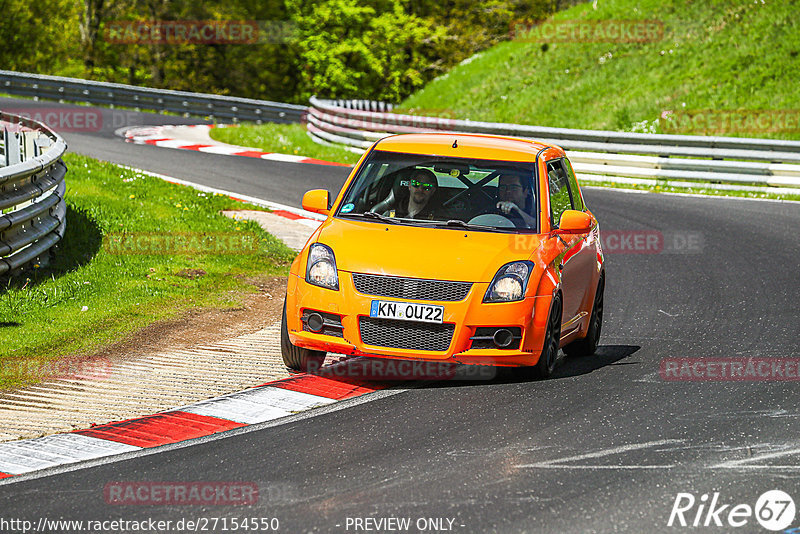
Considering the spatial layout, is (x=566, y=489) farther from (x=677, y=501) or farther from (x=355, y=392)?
(x=355, y=392)

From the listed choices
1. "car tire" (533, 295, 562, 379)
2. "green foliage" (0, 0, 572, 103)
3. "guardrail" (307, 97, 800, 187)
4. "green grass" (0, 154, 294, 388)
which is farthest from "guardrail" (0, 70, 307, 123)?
"car tire" (533, 295, 562, 379)

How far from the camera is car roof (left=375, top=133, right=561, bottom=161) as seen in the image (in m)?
9.06

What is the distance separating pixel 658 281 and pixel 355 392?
5.96 metres

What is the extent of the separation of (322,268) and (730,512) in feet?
11.6

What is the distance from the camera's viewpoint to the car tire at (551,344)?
811cm

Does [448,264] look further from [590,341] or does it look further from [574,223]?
[590,341]

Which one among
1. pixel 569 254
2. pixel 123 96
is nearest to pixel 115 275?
pixel 569 254

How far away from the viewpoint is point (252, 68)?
65.4 metres

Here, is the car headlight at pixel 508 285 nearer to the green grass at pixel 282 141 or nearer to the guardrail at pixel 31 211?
the guardrail at pixel 31 211

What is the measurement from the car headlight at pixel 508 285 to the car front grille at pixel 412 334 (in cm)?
37

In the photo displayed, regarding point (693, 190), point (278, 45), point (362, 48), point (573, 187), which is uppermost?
point (573, 187)

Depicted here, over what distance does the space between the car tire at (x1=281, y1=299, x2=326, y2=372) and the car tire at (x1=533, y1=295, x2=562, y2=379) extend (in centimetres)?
156

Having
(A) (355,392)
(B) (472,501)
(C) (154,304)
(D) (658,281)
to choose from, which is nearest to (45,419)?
(A) (355,392)

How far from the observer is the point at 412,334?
7781mm
